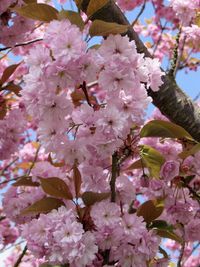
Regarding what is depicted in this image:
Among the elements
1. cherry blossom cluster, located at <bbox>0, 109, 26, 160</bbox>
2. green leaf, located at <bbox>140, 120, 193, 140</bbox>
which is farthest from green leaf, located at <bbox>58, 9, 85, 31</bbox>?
cherry blossom cluster, located at <bbox>0, 109, 26, 160</bbox>

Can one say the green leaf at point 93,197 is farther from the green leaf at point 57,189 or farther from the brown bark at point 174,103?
the brown bark at point 174,103

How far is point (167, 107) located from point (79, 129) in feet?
2.43

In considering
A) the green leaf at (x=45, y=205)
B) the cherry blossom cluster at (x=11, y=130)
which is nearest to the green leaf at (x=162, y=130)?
the green leaf at (x=45, y=205)

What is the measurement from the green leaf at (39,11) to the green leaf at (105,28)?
158 millimetres

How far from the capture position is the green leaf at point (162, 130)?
1.71m

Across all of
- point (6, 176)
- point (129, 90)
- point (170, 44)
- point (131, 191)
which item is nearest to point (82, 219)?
point (131, 191)

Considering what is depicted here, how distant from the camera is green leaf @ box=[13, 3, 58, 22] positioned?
5.44 feet

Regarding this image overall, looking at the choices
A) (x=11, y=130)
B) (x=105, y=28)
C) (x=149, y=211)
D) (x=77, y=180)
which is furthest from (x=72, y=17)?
(x=11, y=130)

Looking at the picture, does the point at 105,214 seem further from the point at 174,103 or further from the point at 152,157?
the point at 174,103

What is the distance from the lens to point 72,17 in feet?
5.27

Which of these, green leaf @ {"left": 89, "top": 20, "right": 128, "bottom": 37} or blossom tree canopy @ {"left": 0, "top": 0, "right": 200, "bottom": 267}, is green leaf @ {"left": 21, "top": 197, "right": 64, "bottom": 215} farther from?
green leaf @ {"left": 89, "top": 20, "right": 128, "bottom": 37}

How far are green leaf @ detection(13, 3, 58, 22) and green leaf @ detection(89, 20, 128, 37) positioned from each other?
0.16 meters

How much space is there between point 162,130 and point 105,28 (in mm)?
411

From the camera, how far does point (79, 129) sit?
1597mm
